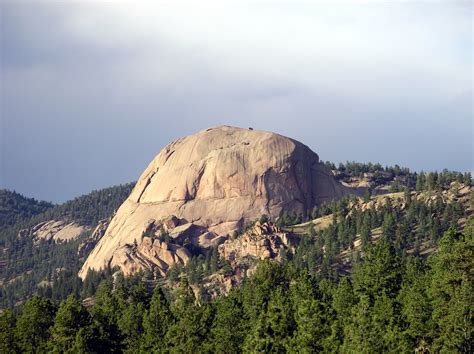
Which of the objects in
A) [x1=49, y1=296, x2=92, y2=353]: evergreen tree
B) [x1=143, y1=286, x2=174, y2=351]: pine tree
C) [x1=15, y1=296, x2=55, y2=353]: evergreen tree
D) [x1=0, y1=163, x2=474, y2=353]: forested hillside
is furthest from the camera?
[x1=15, y1=296, x2=55, y2=353]: evergreen tree

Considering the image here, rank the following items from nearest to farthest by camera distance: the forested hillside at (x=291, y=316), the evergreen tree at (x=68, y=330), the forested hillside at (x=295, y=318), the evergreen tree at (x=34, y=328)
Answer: the forested hillside at (x=295, y=318) → the forested hillside at (x=291, y=316) → the evergreen tree at (x=68, y=330) → the evergreen tree at (x=34, y=328)

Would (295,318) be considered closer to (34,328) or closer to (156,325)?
(156,325)

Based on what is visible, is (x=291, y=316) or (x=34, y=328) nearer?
(x=291, y=316)

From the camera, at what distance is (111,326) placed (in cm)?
11181

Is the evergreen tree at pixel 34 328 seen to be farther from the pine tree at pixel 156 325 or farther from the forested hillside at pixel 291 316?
the pine tree at pixel 156 325

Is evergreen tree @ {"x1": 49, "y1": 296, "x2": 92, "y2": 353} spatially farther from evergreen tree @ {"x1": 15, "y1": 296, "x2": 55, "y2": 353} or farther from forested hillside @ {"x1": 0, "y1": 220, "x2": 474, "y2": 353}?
evergreen tree @ {"x1": 15, "y1": 296, "x2": 55, "y2": 353}

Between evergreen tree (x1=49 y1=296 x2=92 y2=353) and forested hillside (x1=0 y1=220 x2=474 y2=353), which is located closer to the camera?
forested hillside (x1=0 y1=220 x2=474 y2=353)

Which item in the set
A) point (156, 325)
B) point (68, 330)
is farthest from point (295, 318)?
point (68, 330)

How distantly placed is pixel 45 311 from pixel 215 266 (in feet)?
276

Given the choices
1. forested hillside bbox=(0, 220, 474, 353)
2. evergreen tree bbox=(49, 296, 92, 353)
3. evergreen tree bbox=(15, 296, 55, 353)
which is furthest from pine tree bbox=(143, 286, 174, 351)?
evergreen tree bbox=(15, 296, 55, 353)

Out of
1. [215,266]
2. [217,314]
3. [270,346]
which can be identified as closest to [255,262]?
[215,266]

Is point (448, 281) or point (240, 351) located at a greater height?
point (448, 281)

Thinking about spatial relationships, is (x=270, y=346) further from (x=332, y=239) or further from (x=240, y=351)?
(x=332, y=239)

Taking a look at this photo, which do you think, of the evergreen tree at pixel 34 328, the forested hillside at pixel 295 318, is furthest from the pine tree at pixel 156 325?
the evergreen tree at pixel 34 328
